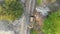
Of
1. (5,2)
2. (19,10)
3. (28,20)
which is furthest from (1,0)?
(28,20)

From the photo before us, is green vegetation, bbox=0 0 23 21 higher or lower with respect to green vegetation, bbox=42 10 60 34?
Answer: higher

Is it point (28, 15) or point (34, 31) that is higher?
point (28, 15)

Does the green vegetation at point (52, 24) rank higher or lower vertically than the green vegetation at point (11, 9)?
lower

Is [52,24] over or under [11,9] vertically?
under

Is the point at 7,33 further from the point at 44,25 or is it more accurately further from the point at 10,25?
the point at 44,25
